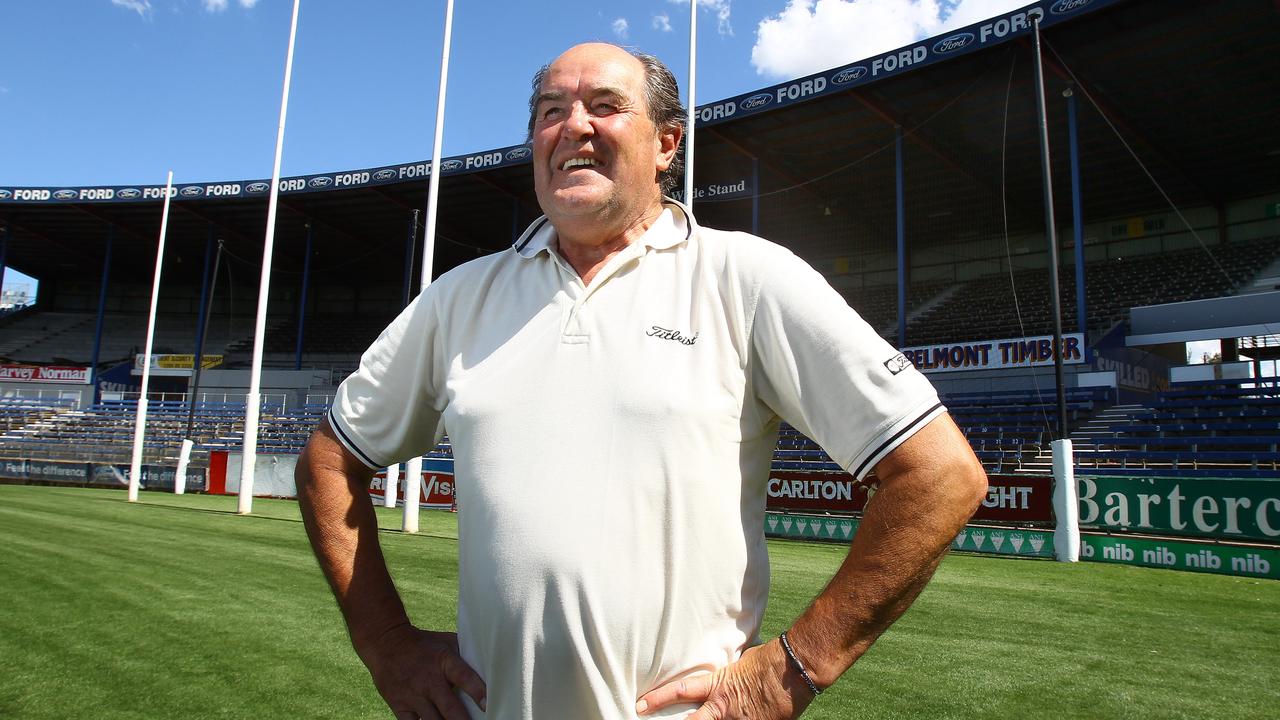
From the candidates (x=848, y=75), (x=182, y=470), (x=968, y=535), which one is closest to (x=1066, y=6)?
(x=848, y=75)

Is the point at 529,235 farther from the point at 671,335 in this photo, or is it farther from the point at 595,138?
the point at 671,335

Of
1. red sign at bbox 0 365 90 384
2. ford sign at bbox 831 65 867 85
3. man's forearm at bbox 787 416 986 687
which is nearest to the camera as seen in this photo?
man's forearm at bbox 787 416 986 687

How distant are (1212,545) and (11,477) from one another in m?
34.2

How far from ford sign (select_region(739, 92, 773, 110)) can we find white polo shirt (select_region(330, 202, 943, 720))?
21.8 metres

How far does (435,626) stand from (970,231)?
29.8m

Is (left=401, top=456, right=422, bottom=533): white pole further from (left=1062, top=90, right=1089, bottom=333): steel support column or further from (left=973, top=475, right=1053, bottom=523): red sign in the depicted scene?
(left=1062, top=90, right=1089, bottom=333): steel support column

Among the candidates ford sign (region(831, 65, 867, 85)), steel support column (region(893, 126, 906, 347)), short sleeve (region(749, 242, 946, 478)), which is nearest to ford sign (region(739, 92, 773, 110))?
Answer: ford sign (region(831, 65, 867, 85))

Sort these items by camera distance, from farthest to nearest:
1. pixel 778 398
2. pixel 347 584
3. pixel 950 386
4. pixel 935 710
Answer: pixel 950 386, pixel 935 710, pixel 347 584, pixel 778 398

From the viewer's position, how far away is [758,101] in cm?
2208

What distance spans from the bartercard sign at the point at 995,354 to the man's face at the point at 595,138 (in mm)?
22338

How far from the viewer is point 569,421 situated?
55.4 inches

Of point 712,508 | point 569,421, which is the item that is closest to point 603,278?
point 569,421

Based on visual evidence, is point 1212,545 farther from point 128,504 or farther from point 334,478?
point 128,504

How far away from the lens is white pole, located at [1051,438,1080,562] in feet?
38.1
